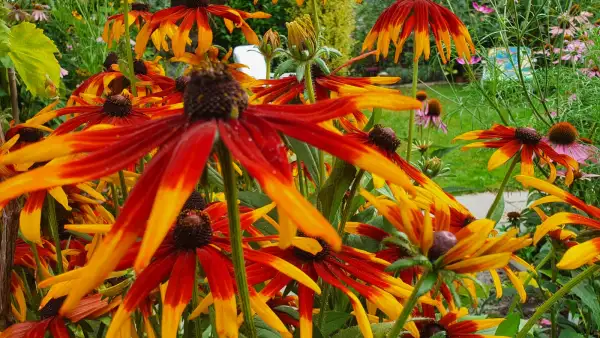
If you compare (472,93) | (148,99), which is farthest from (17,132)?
(472,93)

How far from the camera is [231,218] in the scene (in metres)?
0.35

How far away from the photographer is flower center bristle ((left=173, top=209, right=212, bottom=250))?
50 centimetres

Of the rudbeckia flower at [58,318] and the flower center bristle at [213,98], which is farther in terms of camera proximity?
the rudbeckia flower at [58,318]

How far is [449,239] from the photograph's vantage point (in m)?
0.46

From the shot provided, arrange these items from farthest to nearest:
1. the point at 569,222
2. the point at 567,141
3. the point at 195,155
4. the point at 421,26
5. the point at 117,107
Answer: the point at 567,141 < the point at 421,26 < the point at 117,107 < the point at 569,222 < the point at 195,155

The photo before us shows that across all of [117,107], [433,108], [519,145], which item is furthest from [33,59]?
[433,108]

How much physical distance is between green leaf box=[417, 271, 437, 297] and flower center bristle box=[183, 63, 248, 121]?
0.18 meters

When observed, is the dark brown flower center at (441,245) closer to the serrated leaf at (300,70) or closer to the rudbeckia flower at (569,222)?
the rudbeckia flower at (569,222)

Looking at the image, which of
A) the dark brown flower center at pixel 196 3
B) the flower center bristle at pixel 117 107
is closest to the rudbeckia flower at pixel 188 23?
the dark brown flower center at pixel 196 3

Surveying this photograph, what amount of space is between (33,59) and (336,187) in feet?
1.38

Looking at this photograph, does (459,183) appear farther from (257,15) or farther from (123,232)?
(123,232)

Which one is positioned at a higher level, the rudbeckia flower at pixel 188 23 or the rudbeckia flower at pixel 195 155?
the rudbeckia flower at pixel 188 23

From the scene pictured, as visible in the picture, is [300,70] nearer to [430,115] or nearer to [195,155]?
[195,155]

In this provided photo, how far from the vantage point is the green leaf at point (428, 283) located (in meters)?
0.42
